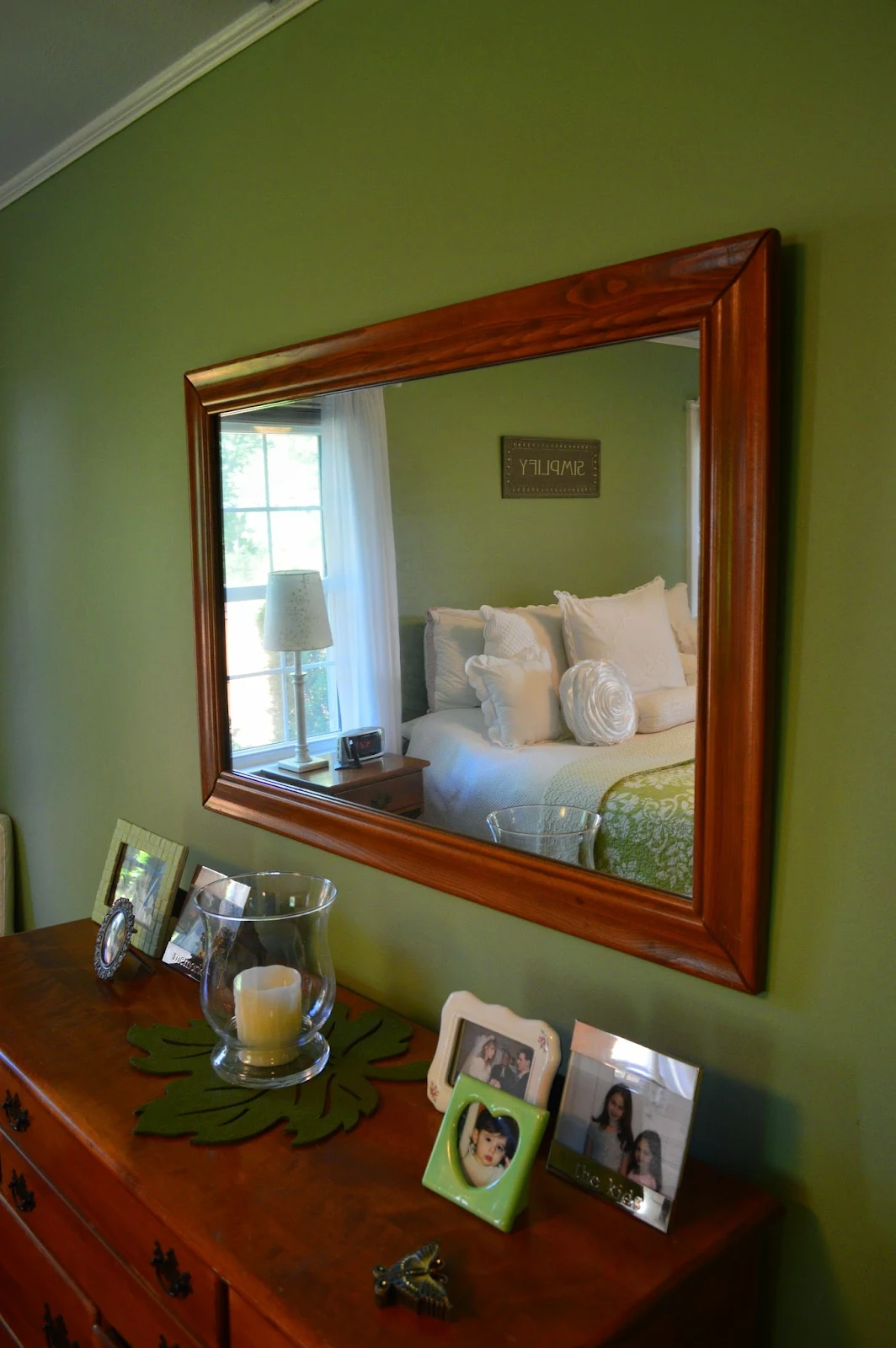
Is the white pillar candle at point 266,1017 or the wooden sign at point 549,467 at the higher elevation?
the wooden sign at point 549,467

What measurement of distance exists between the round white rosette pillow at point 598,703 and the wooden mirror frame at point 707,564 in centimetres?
12

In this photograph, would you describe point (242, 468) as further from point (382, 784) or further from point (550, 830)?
point (550, 830)

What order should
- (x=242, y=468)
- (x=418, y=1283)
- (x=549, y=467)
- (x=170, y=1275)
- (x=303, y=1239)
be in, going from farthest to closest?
(x=242, y=468) → (x=549, y=467) → (x=170, y=1275) → (x=303, y=1239) → (x=418, y=1283)

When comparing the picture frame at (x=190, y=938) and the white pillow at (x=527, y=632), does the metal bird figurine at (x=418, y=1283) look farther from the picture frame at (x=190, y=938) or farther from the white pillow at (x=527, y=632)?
the picture frame at (x=190, y=938)

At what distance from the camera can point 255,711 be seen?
1924 millimetres

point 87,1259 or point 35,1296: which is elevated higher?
point 87,1259

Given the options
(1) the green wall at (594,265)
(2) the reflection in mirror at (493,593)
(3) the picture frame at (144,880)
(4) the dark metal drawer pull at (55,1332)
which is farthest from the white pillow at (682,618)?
(4) the dark metal drawer pull at (55,1332)

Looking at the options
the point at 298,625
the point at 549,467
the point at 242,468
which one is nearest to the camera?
the point at 549,467

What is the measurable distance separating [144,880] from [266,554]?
28.5 inches

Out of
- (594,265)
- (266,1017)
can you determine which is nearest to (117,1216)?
(266,1017)

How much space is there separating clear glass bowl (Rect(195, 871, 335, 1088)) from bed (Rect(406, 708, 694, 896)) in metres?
0.30

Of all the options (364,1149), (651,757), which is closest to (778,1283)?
(364,1149)

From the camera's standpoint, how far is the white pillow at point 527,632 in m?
1.34

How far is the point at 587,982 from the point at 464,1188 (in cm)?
32
